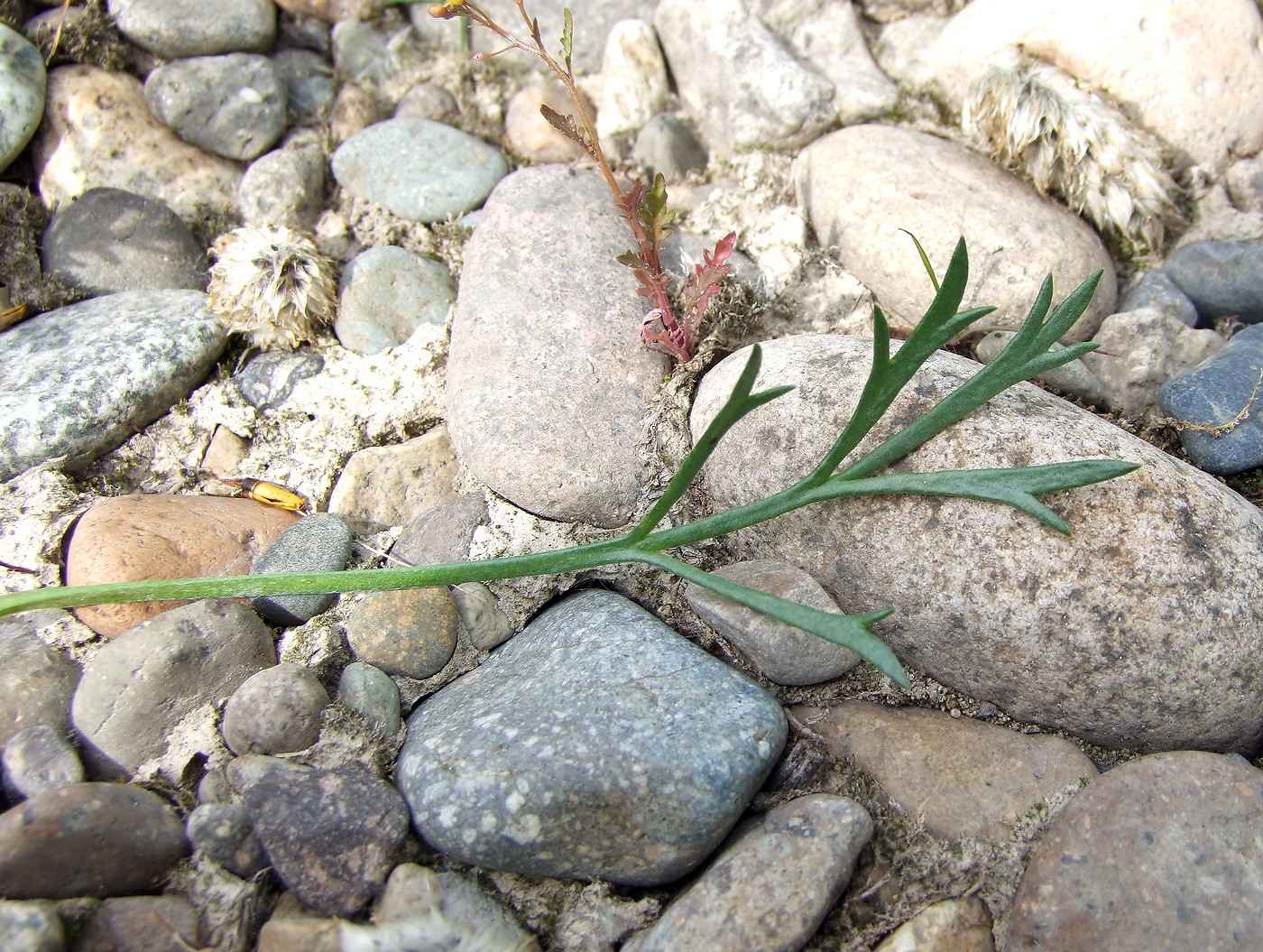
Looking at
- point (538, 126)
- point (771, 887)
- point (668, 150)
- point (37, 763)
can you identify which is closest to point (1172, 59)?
point (668, 150)

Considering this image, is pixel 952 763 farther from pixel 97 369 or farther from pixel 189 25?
pixel 189 25

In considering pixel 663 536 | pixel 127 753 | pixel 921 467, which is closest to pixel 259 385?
pixel 127 753

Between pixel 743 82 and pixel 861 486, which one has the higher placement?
pixel 743 82

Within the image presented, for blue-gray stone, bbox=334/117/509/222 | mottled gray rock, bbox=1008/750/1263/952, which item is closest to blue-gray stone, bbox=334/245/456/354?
blue-gray stone, bbox=334/117/509/222

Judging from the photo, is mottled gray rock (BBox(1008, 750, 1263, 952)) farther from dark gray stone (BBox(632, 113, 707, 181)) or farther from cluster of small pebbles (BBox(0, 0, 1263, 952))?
dark gray stone (BBox(632, 113, 707, 181))

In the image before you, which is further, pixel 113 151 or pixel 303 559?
pixel 113 151

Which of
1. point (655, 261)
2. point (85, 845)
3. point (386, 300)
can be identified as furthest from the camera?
point (386, 300)

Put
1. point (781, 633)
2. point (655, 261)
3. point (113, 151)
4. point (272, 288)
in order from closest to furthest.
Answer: point (781, 633)
point (655, 261)
point (272, 288)
point (113, 151)
